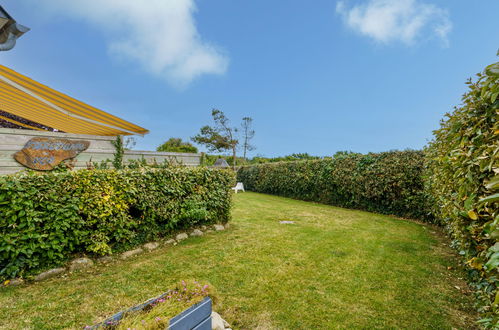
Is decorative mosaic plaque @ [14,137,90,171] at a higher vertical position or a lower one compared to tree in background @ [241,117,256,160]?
lower

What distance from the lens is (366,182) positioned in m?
9.52

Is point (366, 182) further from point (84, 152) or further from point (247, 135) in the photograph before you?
point (247, 135)

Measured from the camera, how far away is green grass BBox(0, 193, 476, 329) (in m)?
2.61

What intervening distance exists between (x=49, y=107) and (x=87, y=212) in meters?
3.42

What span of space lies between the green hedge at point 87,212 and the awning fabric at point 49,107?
6.85ft

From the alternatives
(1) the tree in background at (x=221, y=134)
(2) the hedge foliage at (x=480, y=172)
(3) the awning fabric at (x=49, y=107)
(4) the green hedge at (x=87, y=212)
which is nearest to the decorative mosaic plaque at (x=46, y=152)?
(3) the awning fabric at (x=49, y=107)

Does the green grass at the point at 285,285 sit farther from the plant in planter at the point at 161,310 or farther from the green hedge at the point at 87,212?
the plant in planter at the point at 161,310

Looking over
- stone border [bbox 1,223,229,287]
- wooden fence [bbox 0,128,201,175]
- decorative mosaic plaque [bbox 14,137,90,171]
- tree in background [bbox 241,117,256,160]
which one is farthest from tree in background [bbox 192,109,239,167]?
stone border [bbox 1,223,229,287]

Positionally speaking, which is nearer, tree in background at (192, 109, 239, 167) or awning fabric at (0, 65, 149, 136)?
awning fabric at (0, 65, 149, 136)

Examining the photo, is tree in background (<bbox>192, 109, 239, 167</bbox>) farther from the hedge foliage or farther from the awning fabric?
the hedge foliage

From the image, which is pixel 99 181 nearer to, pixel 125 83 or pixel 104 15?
pixel 104 15

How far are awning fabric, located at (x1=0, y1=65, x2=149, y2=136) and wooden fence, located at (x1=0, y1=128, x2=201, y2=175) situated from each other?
1.83 ft

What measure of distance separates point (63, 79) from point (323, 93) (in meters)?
14.4

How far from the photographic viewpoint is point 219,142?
110 feet
